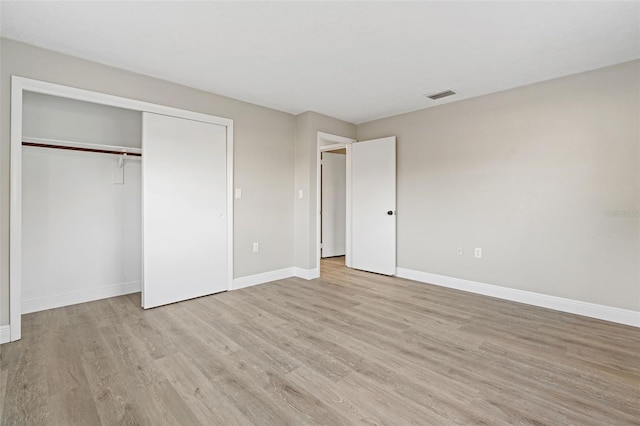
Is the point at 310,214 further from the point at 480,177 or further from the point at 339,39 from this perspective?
the point at 339,39

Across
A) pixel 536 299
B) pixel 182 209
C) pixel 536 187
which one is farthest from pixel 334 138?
pixel 536 299

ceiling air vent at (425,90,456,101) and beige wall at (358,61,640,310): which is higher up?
ceiling air vent at (425,90,456,101)

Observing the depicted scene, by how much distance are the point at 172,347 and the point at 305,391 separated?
1184 millimetres

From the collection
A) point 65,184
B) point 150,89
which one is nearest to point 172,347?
point 65,184

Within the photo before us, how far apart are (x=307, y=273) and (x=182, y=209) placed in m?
1.92

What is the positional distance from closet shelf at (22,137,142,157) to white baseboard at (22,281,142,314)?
1537 mm

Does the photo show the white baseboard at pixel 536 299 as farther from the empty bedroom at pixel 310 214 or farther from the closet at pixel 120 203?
the closet at pixel 120 203

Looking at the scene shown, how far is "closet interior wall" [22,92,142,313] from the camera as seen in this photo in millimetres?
2963

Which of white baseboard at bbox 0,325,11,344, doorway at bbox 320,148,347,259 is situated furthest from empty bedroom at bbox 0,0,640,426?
doorway at bbox 320,148,347,259

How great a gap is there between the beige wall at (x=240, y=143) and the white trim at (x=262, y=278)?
0.07m

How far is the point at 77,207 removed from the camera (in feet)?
10.6

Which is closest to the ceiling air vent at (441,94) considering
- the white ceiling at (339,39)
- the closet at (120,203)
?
the white ceiling at (339,39)

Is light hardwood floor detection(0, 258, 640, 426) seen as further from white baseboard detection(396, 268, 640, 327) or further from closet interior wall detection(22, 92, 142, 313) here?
closet interior wall detection(22, 92, 142, 313)

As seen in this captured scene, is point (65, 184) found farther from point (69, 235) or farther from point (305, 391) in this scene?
point (305, 391)
